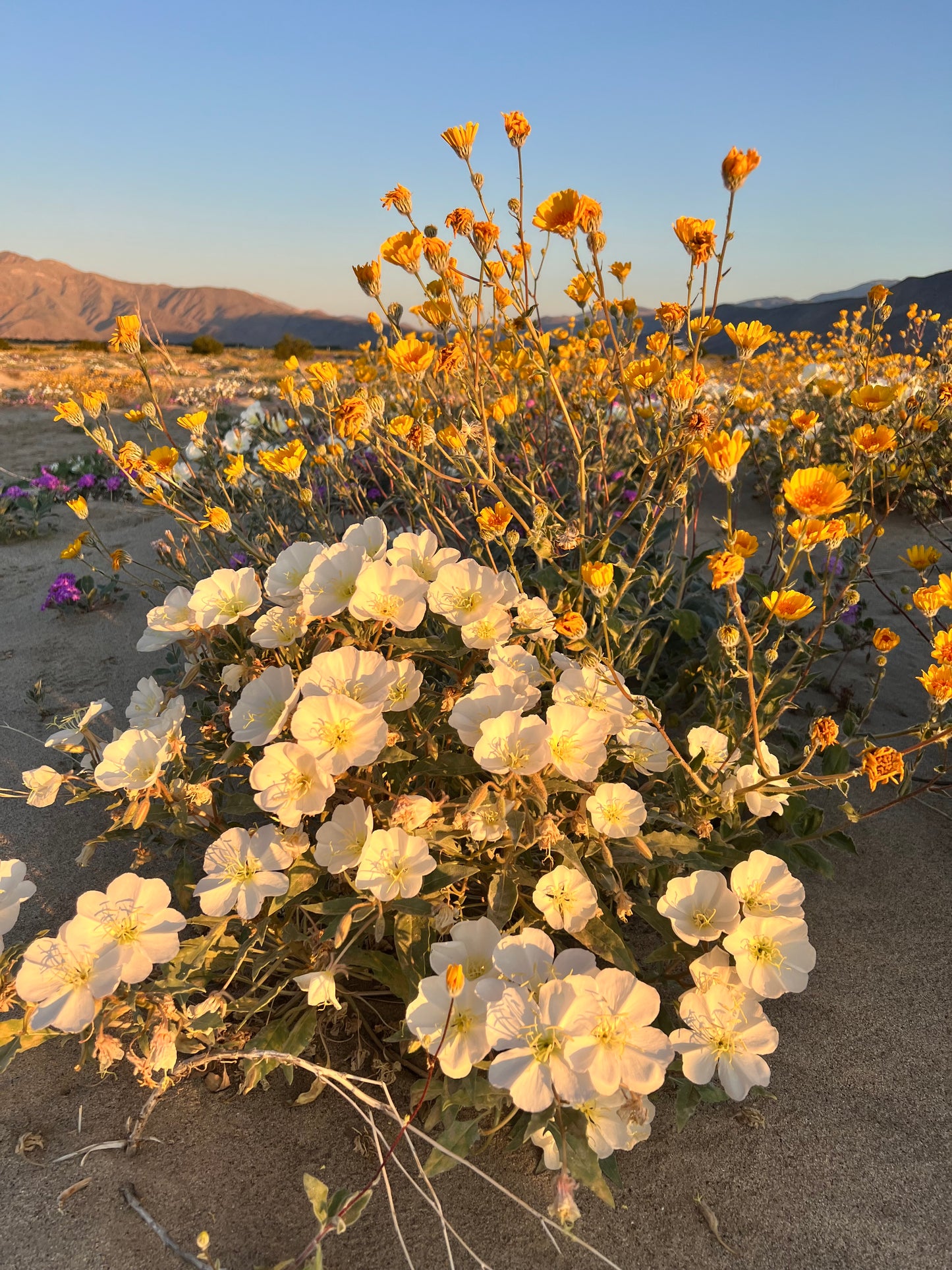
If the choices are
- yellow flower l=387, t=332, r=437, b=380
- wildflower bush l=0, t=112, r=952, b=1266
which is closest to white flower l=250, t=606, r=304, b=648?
wildflower bush l=0, t=112, r=952, b=1266

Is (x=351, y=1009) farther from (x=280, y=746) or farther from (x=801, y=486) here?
(x=801, y=486)

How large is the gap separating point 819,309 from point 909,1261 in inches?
1129

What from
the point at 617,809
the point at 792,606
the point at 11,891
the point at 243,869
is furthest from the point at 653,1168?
the point at 11,891

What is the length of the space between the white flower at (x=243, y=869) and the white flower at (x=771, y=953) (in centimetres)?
70

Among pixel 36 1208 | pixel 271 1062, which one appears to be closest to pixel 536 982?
pixel 271 1062

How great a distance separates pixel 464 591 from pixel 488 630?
104mm

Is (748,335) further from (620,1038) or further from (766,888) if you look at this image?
(620,1038)

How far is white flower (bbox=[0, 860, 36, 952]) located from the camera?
3.87ft

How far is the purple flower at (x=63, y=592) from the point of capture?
3.21 metres

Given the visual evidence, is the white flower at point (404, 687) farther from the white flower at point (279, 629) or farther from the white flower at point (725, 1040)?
the white flower at point (725, 1040)

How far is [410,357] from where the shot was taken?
5.39 ft

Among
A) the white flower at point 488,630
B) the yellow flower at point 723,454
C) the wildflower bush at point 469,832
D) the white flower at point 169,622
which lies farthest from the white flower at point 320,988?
the yellow flower at point 723,454

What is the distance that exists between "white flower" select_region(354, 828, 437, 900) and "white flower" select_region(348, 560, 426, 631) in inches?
14.3

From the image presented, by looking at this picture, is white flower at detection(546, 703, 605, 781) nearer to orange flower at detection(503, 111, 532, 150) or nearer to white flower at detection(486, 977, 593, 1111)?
white flower at detection(486, 977, 593, 1111)
